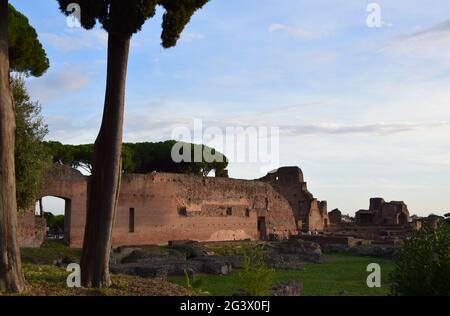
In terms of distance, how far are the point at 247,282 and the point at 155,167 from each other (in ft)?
117

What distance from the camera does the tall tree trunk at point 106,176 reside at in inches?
353

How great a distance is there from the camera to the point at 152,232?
2806cm

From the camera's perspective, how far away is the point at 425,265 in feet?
27.3

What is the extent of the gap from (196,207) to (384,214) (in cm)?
2079

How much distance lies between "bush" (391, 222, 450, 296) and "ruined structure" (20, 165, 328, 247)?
16.2 metres

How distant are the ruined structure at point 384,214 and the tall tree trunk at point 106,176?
38030 millimetres

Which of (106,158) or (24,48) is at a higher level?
(24,48)

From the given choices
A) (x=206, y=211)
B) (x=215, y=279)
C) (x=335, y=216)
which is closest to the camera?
(x=215, y=279)

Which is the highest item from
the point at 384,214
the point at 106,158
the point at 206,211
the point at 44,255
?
the point at 106,158

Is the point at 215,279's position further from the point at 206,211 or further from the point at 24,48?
the point at 206,211

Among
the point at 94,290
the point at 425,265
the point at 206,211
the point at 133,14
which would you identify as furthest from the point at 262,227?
the point at 133,14

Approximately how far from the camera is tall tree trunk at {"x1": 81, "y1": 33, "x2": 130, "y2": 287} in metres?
8.96

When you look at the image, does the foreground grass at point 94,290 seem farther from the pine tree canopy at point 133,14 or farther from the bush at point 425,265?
the pine tree canopy at point 133,14

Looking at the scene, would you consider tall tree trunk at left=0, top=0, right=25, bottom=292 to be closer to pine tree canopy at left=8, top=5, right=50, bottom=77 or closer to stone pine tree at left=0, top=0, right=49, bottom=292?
stone pine tree at left=0, top=0, right=49, bottom=292
